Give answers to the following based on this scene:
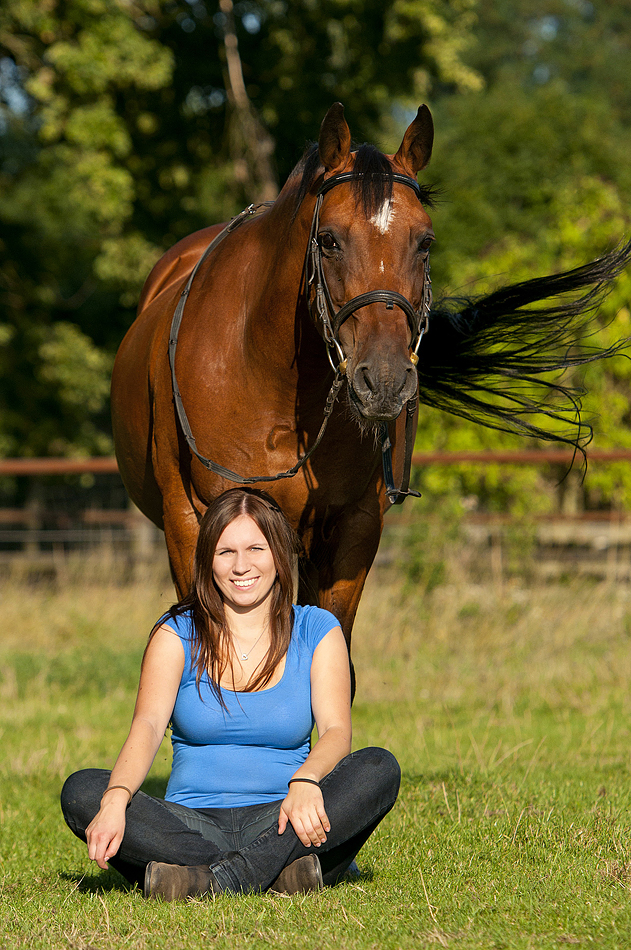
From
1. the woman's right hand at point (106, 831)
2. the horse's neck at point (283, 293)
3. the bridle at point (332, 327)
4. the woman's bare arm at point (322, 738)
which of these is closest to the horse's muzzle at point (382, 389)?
the bridle at point (332, 327)

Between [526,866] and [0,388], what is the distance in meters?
13.6

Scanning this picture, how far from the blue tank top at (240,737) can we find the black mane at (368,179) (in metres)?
1.30

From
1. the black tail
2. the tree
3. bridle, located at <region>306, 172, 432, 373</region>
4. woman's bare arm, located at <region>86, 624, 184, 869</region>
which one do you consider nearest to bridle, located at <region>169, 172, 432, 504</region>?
bridle, located at <region>306, 172, 432, 373</region>

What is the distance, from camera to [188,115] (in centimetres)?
1279

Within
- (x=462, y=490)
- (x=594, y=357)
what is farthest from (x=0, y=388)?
(x=594, y=357)

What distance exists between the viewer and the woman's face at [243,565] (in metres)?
2.90

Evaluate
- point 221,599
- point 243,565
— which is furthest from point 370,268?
point 221,599

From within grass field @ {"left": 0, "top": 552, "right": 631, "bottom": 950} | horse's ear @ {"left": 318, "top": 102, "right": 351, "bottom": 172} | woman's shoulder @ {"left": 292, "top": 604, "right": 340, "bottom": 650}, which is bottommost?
grass field @ {"left": 0, "top": 552, "right": 631, "bottom": 950}

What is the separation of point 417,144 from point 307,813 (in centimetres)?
198

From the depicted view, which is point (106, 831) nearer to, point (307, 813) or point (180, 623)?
point (307, 813)

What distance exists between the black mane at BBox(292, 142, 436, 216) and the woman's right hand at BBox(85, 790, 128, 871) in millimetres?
1725

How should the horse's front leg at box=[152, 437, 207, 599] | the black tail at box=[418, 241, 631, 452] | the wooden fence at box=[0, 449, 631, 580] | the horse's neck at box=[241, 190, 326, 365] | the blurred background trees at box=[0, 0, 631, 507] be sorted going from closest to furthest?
1. the horse's neck at box=[241, 190, 326, 365]
2. the horse's front leg at box=[152, 437, 207, 599]
3. the black tail at box=[418, 241, 631, 452]
4. the wooden fence at box=[0, 449, 631, 580]
5. the blurred background trees at box=[0, 0, 631, 507]

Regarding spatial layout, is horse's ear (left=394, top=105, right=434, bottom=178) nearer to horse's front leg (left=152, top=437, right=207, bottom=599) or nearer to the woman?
the woman

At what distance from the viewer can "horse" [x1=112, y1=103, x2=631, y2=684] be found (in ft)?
9.47
